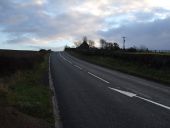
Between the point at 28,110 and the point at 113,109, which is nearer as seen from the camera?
the point at 28,110

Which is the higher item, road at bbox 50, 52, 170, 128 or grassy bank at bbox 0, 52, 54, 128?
grassy bank at bbox 0, 52, 54, 128

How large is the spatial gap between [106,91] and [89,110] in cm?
590

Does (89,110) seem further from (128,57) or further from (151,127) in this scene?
(128,57)

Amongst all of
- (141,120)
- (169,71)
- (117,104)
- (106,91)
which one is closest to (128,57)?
(169,71)

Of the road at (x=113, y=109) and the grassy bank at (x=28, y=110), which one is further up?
the grassy bank at (x=28, y=110)

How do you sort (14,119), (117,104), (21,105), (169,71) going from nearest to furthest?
1. (14,119)
2. (21,105)
3. (117,104)
4. (169,71)

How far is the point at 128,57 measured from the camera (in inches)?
1889

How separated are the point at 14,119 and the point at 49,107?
11.8 ft

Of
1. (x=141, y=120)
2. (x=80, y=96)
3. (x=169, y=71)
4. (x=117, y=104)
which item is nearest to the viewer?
(x=141, y=120)

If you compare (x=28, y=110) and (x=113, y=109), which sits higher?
(x=28, y=110)

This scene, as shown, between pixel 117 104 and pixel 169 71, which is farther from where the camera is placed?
pixel 169 71

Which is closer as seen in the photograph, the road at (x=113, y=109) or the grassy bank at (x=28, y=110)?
the grassy bank at (x=28, y=110)

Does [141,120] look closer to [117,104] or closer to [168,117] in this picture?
[168,117]

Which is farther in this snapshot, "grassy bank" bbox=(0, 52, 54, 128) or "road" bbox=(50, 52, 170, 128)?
"road" bbox=(50, 52, 170, 128)
